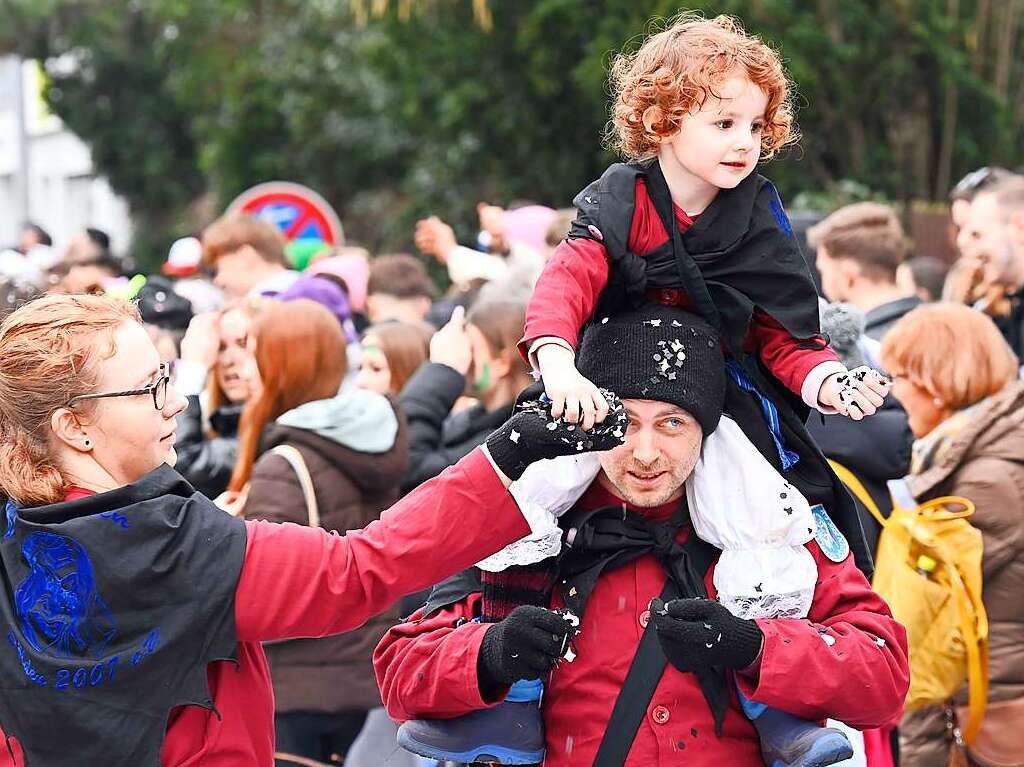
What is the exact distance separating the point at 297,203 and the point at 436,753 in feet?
27.3

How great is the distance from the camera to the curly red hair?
2748mm

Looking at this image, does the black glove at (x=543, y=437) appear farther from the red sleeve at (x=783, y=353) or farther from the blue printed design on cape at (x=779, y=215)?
the blue printed design on cape at (x=779, y=215)

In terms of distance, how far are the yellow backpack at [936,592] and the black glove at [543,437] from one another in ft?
5.85

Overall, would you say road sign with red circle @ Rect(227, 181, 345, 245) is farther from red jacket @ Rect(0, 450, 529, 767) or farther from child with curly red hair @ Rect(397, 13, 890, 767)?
red jacket @ Rect(0, 450, 529, 767)

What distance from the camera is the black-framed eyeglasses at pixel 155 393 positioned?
2.62 metres

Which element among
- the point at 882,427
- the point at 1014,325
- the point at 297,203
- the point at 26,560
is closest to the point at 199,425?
the point at 882,427

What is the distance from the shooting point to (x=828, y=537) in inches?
114

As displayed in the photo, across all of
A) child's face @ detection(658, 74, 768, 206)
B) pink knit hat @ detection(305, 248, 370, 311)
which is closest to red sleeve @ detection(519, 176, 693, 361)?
child's face @ detection(658, 74, 768, 206)

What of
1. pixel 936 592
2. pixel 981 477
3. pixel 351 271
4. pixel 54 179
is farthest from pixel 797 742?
pixel 54 179

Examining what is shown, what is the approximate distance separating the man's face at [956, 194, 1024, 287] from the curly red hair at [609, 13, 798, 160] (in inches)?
138

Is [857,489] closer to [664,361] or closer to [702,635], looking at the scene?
[664,361]

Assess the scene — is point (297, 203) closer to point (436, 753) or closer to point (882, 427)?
point (882, 427)

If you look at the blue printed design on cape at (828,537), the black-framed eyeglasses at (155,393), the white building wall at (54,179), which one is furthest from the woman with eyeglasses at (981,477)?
the white building wall at (54,179)

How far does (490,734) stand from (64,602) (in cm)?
85
